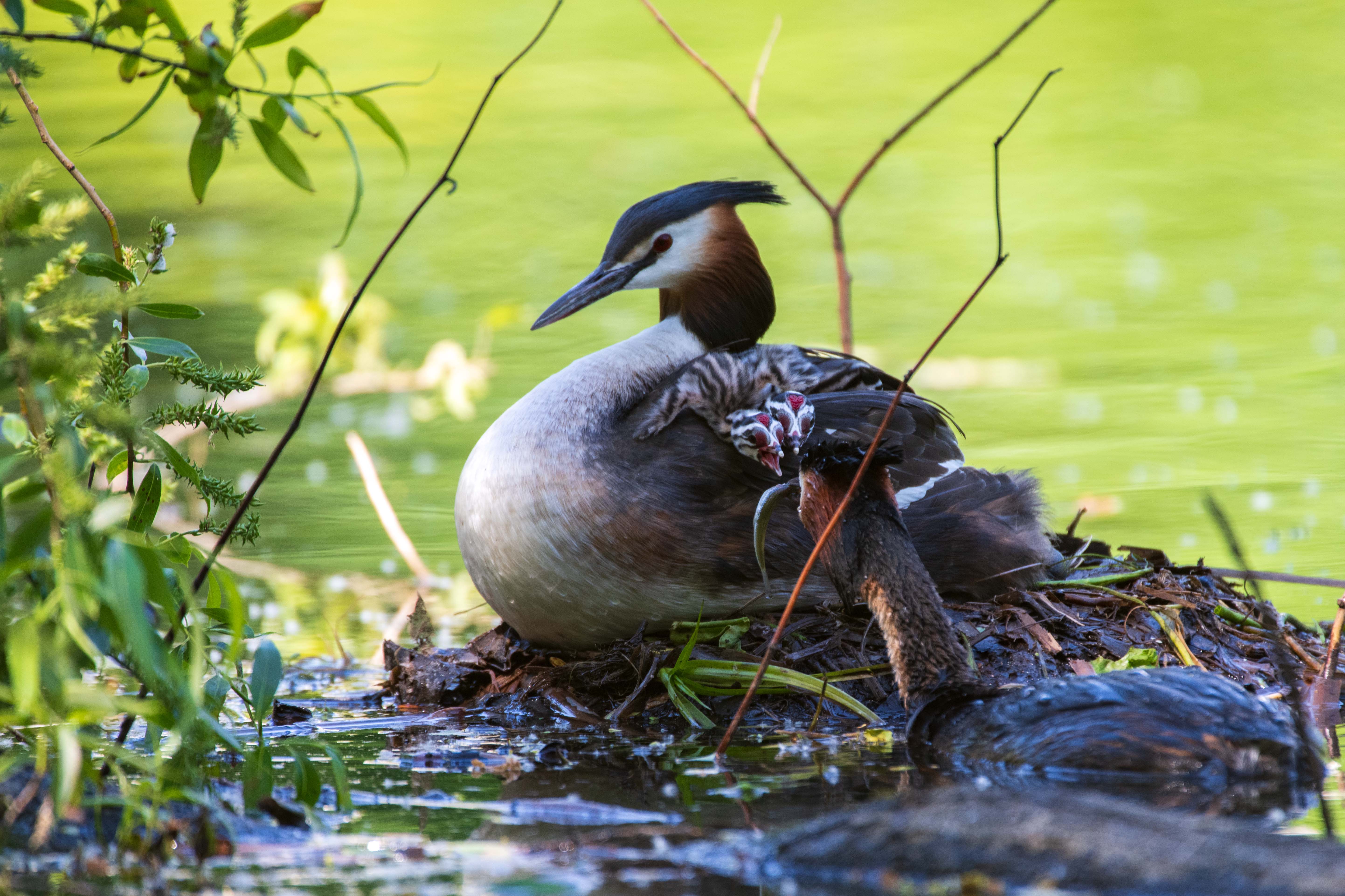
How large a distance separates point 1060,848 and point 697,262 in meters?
2.70

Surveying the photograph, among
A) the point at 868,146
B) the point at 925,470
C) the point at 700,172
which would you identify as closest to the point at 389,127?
the point at 925,470

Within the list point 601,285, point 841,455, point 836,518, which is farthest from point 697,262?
point 836,518

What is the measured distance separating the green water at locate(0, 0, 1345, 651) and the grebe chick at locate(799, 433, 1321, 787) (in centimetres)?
218

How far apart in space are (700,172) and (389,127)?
921 cm

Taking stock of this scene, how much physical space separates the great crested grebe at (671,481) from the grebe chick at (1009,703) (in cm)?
33

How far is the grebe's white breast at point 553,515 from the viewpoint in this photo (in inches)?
164

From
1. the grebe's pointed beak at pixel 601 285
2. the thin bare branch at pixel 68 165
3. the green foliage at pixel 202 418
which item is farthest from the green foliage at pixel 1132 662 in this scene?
the thin bare branch at pixel 68 165

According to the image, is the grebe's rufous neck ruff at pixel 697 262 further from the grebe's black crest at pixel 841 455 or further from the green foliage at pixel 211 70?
the green foliage at pixel 211 70

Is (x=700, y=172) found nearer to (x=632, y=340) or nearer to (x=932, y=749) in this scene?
(x=632, y=340)

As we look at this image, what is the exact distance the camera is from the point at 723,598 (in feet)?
13.8

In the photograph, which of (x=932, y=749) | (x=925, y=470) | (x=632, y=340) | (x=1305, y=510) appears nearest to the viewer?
(x=932, y=749)

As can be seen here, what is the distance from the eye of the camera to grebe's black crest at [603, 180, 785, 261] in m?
4.80

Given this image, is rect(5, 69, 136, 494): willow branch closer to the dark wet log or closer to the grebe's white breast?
the grebe's white breast

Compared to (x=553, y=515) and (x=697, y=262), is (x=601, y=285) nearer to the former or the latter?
(x=697, y=262)
